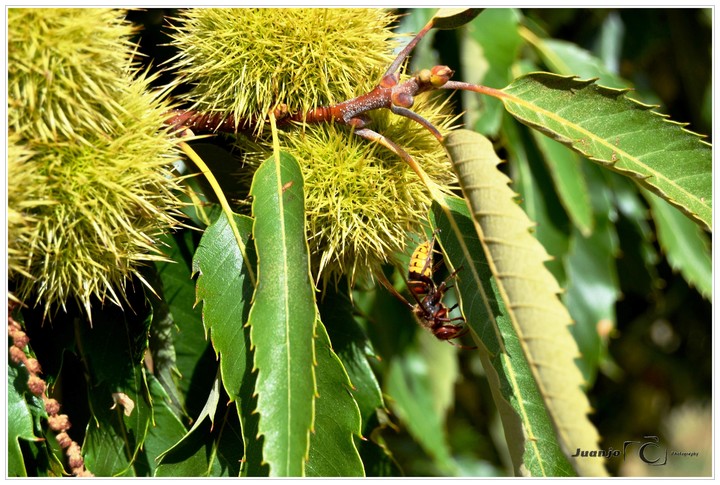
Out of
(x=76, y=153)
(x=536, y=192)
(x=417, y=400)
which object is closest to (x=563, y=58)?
(x=536, y=192)

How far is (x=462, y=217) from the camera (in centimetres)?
94

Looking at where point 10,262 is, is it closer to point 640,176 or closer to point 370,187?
point 370,187

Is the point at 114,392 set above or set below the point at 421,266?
below

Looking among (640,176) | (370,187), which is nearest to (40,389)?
(370,187)

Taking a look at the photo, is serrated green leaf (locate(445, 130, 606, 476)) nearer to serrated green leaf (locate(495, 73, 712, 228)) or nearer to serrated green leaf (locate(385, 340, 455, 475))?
serrated green leaf (locate(495, 73, 712, 228))

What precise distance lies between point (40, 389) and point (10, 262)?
16 centimetres

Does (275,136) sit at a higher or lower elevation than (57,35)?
lower

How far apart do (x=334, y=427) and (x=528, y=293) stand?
339 mm

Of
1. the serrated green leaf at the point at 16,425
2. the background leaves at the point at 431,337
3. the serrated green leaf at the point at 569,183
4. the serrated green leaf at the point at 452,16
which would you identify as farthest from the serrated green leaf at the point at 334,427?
the serrated green leaf at the point at 569,183

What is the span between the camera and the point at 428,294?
3.44 ft

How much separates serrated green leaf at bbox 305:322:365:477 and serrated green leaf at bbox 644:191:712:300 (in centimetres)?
132

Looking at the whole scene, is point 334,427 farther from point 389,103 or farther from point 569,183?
point 569,183

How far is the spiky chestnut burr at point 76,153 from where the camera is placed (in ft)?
2.48

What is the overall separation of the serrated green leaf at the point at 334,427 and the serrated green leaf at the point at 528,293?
26 centimetres
